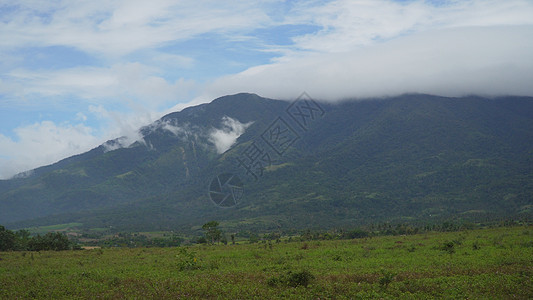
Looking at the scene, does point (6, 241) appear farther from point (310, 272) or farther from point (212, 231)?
point (310, 272)

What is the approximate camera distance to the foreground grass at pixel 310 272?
17031 millimetres

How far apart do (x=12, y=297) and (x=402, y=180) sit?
16385 cm

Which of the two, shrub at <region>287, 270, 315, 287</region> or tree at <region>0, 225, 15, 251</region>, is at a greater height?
shrub at <region>287, 270, 315, 287</region>

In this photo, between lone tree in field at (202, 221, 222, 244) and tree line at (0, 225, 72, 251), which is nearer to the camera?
tree line at (0, 225, 72, 251)

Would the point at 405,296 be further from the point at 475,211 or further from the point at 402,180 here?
the point at 402,180

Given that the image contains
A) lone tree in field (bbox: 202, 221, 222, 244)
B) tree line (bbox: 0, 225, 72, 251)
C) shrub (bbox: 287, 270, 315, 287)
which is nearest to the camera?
shrub (bbox: 287, 270, 315, 287)

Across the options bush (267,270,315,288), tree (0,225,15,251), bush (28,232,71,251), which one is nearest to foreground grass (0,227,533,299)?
bush (267,270,315,288)

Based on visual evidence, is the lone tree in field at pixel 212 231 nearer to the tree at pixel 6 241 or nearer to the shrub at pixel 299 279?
the tree at pixel 6 241

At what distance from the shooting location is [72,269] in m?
26.1

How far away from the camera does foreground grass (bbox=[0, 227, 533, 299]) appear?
1703 centimetres

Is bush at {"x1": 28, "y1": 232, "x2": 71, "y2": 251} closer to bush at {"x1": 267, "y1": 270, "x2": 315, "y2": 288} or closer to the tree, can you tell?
the tree

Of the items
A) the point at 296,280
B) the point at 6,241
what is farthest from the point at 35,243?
the point at 296,280

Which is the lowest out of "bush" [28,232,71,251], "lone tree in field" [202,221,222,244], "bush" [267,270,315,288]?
"lone tree in field" [202,221,222,244]

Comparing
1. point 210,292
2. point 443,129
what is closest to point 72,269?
point 210,292
